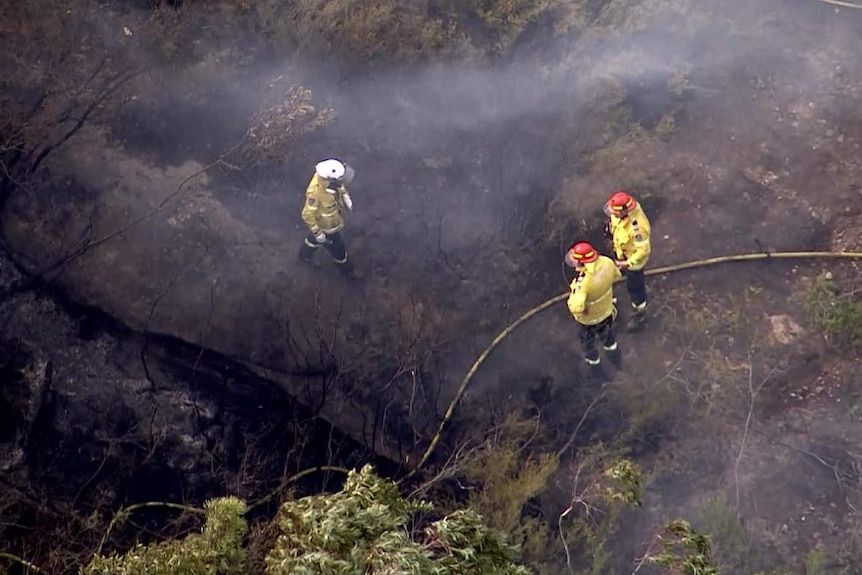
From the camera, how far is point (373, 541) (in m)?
3.49

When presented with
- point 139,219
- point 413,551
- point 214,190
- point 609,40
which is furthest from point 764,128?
point 413,551

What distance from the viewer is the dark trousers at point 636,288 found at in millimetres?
7219

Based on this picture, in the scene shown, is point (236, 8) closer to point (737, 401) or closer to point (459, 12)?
point (459, 12)

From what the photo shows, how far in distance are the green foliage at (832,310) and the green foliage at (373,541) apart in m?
5.05

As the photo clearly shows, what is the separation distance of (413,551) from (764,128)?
778cm

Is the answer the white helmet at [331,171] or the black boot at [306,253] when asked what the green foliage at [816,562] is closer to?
the white helmet at [331,171]

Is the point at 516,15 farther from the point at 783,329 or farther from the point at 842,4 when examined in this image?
the point at 783,329

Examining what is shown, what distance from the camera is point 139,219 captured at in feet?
27.2

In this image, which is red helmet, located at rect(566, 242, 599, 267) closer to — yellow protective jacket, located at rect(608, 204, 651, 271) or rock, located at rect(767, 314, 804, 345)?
yellow protective jacket, located at rect(608, 204, 651, 271)

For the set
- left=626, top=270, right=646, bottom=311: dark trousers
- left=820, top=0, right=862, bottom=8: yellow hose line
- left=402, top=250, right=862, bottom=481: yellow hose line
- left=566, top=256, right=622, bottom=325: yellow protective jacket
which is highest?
left=820, top=0, right=862, bottom=8: yellow hose line

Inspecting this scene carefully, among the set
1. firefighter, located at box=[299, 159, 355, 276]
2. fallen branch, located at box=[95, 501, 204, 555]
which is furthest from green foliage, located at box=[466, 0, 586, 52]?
fallen branch, located at box=[95, 501, 204, 555]

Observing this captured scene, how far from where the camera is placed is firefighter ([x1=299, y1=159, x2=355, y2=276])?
279 inches

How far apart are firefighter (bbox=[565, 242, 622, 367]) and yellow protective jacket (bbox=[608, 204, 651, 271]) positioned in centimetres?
17

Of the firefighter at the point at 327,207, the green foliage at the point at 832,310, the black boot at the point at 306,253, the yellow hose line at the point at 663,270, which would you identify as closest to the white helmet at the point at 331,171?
the firefighter at the point at 327,207
